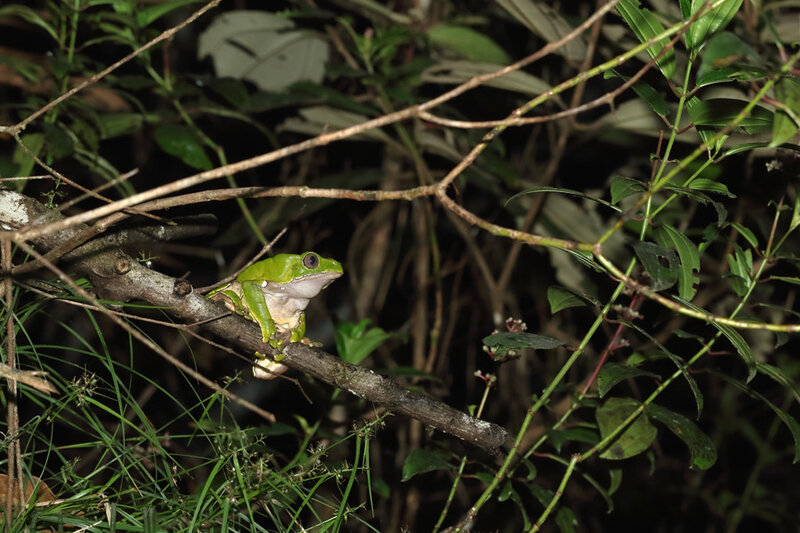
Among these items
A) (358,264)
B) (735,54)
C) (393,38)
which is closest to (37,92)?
(393,38)

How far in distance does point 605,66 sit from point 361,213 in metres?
3.10

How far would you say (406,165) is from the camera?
3.95 metres

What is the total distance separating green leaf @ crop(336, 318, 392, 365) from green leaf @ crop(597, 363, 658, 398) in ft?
2.59

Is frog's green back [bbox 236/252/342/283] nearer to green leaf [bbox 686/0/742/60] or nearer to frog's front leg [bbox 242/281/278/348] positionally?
frog's front leg [bbox 242/281/278/348]

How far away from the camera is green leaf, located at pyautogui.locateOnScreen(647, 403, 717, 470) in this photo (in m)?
1.82

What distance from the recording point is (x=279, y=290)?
2.10 m

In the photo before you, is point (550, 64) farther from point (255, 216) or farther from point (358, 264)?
point (255, 216)

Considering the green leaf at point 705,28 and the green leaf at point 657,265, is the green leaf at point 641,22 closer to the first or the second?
the green leaf at point 705,28

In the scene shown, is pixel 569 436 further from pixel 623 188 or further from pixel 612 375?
pixel 623 188

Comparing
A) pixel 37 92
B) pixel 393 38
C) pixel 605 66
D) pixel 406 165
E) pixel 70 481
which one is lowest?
pixel 406 165

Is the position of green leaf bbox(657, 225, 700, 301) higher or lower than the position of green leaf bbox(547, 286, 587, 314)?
higher

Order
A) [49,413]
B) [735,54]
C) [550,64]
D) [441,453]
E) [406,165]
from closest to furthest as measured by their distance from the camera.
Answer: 1. [735,54]
2. [49,413]
3. [441,453]
4. [406,165]
5. [550,64]

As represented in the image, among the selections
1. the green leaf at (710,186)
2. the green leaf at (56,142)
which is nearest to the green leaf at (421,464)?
the green leaf at (710,186)

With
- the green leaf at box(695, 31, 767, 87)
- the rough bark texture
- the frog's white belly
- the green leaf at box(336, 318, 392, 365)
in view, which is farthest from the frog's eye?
the green leaf at box(695, 31, 767, 87)
